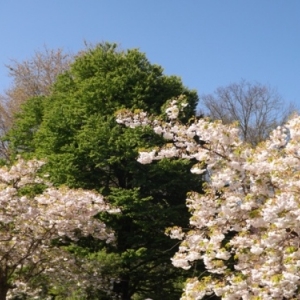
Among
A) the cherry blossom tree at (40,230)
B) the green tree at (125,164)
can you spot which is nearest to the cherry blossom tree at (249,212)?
the cherry blossom tree at (40,230)

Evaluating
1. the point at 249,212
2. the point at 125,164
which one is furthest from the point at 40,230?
the point at 249,212

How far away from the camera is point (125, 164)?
12062 mm

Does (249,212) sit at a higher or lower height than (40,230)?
lower

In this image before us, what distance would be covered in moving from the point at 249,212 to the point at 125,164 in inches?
A: 256

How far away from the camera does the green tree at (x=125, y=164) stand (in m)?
11.3

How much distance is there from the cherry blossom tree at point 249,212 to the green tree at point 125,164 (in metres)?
4.67

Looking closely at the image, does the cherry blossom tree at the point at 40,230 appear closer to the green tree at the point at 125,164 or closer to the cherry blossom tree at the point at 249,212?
the green tree at the point at 125,164

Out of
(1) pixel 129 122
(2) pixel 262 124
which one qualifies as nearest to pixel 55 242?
(1) pixel 129 122

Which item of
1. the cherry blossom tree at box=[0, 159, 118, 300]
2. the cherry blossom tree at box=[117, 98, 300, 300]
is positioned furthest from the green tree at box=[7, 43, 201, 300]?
the cherry blossom tree at box=[117, 98, 300, 300]

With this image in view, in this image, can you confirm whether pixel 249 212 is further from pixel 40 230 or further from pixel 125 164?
pixel 125 164

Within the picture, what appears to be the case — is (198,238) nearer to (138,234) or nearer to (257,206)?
(257,206)

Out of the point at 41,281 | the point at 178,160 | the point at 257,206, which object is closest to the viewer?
the point at 257,206

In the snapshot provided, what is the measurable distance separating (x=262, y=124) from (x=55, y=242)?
44.8 feet

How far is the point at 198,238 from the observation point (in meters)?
6.29
